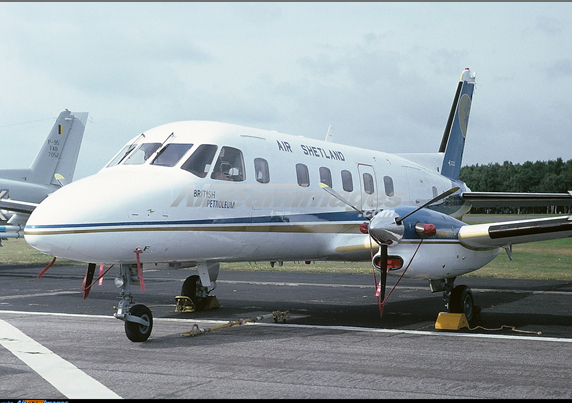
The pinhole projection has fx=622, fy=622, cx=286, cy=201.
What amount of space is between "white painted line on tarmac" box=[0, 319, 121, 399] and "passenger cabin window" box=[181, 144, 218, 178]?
3.13 meters

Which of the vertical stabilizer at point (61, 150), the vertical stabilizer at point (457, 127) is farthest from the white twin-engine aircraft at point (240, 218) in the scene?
the vertical stabilizer at point (61, 150)

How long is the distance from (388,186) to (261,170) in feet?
13.2

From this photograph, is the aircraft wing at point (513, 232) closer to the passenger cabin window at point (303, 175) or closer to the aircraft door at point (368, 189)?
the aircraft door at point (368, 189)

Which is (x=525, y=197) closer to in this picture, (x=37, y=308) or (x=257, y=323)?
(x=257, y=323)

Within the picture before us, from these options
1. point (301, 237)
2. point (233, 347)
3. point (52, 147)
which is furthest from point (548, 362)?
point (52, 147)

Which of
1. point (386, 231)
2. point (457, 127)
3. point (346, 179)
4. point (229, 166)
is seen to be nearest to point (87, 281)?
point (229, 166)

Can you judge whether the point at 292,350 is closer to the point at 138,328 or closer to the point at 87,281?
the point at 138,328

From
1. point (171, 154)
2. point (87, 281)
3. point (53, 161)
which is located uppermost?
point (53, 161)

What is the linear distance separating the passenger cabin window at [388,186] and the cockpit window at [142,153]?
558cm

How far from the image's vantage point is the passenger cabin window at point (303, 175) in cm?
1097

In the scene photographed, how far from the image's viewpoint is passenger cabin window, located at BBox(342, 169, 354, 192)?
12055 mm

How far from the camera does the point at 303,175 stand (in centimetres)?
1107

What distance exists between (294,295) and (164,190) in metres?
7.41

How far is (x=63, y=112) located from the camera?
107 feet
